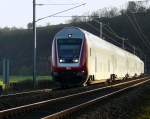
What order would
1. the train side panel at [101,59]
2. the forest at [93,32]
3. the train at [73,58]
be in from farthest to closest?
the forest at [93,32] → the train side panel at [101,59] → the train at [73,58]

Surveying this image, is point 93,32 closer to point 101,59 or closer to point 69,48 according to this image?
point 101,59

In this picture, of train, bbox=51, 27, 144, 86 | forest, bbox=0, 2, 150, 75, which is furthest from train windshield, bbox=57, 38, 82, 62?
forest, bbox=0, 2, 150, 75

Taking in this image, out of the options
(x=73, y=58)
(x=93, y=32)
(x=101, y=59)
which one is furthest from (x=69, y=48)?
(x=93, y=32)

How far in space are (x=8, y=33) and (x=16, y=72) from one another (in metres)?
47.9

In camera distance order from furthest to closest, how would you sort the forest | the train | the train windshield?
the forest, the train windshield, the train

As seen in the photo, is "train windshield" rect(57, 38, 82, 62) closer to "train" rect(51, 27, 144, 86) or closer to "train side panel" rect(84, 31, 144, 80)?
"train" rect(51, 27, 144, 86)

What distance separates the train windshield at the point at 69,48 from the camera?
3503 centimetres

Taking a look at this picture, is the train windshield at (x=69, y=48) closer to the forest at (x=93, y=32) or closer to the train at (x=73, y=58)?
the train at (x=73, y=58)

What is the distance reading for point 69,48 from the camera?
35406 mm

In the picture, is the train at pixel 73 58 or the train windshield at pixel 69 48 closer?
the train at pixel 73 58

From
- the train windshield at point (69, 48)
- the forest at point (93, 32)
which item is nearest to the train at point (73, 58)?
the train windshield at point (69, 48)

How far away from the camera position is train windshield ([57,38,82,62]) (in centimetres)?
3503

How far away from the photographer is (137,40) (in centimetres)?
16238

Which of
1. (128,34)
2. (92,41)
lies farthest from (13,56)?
(92,41)
